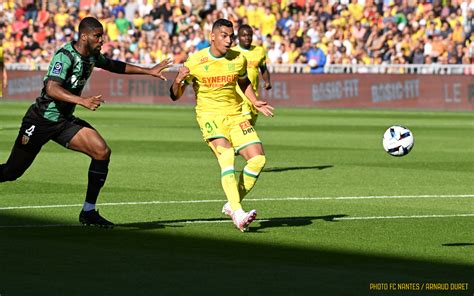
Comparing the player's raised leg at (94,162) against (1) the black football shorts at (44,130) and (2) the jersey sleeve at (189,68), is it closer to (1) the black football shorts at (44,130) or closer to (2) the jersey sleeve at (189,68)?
(1) the black football shorts at (44,130)

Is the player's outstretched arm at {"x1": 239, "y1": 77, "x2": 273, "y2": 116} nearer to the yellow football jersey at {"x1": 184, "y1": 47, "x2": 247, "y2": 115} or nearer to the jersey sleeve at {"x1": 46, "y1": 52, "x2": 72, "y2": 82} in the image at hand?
the yellow football jersey at {"x1": 184, "y1": 47, "x2": 247, "y2": 115}

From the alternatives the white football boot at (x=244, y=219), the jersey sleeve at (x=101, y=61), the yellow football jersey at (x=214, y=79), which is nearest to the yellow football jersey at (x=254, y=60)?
the yellow football jersey at (x=214, y=79)

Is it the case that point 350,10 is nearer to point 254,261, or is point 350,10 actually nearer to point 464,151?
point 464,151

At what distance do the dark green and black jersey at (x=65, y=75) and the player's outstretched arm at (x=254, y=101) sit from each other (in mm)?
1632

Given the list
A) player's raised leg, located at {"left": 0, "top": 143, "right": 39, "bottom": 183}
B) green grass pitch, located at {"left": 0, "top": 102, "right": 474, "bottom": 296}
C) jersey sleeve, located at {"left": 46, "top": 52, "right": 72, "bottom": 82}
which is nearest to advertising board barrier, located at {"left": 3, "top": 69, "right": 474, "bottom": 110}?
green grass pitch, located at {"left": 0, "top": 102, "right": 474, "bottom": 296}

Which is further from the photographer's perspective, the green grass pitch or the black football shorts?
the black football shorts

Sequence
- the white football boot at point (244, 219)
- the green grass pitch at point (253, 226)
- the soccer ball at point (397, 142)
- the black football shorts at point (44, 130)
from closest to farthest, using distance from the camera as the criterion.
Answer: the green grass pitch at point (253, 226), the white football boot at point (244, 219), the black football shorts at point (44, 130), the soccer ball at point (397, 142)

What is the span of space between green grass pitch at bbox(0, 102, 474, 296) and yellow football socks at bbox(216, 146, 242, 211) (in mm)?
327

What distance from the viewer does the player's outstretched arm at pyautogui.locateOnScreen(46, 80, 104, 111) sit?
11.7 meters

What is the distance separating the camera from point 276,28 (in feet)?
140

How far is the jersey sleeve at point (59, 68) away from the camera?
1225cm

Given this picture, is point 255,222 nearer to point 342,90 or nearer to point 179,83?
point 179,83

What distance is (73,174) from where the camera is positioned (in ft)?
61.6

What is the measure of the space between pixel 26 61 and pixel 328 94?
13.3 meters
